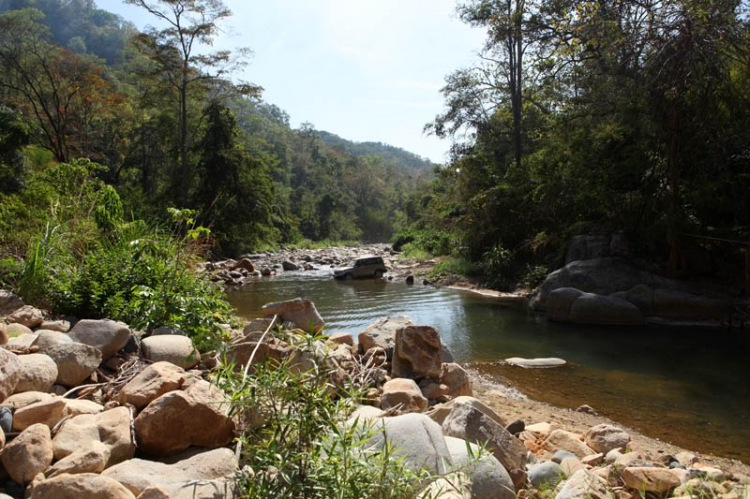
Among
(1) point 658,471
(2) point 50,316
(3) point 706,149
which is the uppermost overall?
(3) point 706,149

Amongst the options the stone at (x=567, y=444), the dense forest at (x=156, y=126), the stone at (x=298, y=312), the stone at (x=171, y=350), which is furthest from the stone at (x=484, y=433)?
the dense forest at (x=156, y=126)

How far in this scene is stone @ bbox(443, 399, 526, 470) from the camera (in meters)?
3.35

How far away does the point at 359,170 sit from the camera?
6819 cm

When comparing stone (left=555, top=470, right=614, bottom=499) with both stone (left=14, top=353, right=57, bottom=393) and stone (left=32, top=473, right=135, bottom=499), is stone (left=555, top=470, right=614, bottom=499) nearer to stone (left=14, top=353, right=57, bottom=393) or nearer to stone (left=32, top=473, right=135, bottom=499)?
stone (left=32, top=473, right=135, bottom=499)

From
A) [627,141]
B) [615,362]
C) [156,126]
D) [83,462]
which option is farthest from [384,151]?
[83,462]

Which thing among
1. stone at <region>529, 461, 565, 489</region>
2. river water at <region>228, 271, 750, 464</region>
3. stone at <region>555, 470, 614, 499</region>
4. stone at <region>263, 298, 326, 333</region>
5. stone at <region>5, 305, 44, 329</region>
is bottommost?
river water at <region>228, 271, 750, 464</region>

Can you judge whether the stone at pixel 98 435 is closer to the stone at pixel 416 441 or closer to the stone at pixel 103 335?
the stone at pixel 103 335

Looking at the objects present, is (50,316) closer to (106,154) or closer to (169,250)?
(169,250)

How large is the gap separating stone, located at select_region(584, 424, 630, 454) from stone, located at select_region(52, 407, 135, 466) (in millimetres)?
4008

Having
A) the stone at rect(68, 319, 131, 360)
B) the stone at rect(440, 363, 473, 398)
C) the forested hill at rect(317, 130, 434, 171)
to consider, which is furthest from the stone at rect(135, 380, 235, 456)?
the forested hill at rect(317, 130, 434, 171)

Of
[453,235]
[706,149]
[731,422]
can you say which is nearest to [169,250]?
[731,422]

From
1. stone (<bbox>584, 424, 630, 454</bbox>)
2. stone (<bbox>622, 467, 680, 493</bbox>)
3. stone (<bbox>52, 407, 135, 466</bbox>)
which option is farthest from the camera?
stone (<bbox>584, 424, 630, 454</bbox>)

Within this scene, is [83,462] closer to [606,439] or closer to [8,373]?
[8,373]

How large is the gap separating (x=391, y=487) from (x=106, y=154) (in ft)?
119
